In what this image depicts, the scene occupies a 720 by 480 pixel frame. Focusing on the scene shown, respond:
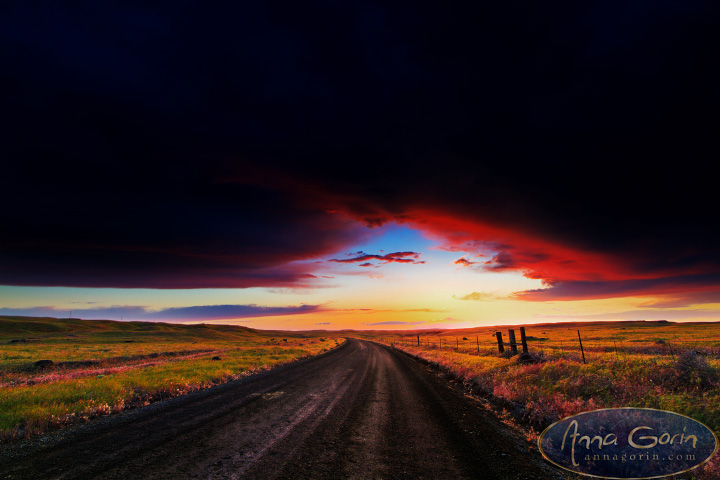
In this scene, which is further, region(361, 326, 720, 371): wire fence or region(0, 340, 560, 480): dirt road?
region(361, 326, 720, 371): wire fence

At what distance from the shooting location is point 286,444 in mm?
6637

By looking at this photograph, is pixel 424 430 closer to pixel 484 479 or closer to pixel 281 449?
pixel 484 479

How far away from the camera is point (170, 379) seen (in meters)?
15.2

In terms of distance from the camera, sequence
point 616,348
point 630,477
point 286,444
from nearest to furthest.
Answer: point 630,477 < point 286,444 < point 616,348

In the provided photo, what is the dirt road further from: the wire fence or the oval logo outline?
the wire fence

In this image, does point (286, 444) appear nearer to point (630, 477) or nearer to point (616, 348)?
point (630, 477)

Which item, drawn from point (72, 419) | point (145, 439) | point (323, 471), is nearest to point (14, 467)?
point (145, 439)

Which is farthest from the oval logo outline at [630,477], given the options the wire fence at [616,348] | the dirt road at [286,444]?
the wire fence at [616,348]

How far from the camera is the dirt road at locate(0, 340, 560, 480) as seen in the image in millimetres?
5402

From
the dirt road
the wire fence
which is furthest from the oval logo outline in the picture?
the wire fence

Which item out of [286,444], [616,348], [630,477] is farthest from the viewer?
[616,348]

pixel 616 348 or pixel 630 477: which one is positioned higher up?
pixel 630 477

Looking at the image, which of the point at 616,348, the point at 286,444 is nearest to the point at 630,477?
the point at 286,444

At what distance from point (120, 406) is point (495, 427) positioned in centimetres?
1208
